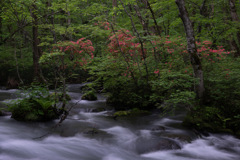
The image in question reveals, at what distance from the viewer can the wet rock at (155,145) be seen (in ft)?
15.6

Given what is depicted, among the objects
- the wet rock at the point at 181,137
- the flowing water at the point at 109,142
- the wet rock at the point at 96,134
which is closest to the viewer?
the flowing water at the point at 109,142

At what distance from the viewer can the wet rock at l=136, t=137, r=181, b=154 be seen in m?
4.75

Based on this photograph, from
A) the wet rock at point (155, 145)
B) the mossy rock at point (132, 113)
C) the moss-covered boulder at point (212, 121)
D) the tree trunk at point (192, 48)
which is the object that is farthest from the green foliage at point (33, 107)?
the tree trunk at point (192, 48)

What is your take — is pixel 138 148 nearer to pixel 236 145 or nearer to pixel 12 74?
pixel 236 145

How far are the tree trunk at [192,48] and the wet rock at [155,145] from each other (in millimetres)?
2213

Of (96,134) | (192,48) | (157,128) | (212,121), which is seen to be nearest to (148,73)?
(192,48)

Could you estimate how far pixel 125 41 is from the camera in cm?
818

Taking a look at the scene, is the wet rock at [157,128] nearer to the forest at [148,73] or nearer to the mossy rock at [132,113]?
the forest at [148,73]

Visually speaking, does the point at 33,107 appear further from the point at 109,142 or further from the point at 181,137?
the point at 181,137

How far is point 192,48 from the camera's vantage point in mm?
6223

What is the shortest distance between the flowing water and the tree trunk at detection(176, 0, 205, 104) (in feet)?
4.82

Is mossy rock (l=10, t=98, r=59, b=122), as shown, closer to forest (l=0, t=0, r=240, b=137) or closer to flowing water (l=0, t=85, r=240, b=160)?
forest (l=0, t=0, r=240, b=137)

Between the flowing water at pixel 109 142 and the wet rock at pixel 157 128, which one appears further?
the wet rock at pixel 157 128

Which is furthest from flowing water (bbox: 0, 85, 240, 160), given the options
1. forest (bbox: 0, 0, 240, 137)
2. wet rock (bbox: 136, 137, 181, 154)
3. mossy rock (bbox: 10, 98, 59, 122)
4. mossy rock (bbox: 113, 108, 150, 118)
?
mossy rock (bbox: 113, 108, 150, 118)
